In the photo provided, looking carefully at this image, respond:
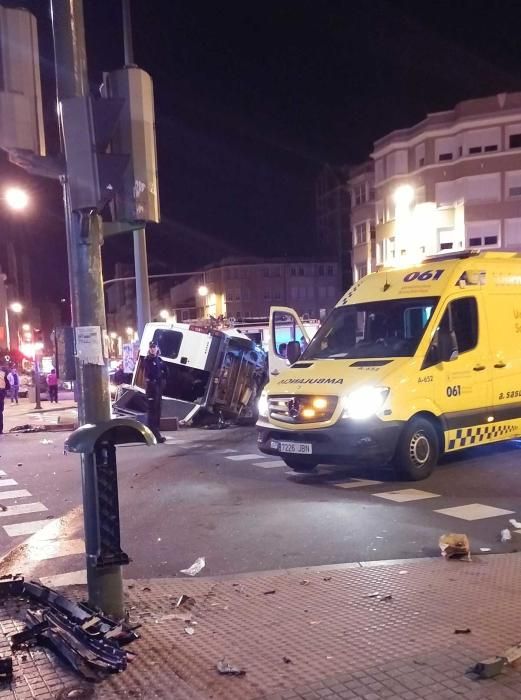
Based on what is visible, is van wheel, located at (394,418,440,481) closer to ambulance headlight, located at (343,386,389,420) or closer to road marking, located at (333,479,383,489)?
road marking, located at (333,479,383,489)

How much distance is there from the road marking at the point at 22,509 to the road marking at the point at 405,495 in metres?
4.00

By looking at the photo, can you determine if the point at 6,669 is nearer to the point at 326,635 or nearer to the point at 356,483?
the point at 326,635

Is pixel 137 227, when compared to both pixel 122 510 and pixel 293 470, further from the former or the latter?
pixel 293 470

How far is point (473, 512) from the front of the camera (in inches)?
278

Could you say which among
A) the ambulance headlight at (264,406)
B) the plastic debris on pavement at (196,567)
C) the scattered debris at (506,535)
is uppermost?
the ambulance headlight at (264,406)

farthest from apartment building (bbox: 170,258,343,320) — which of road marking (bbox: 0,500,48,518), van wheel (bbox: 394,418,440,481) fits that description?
road marking (bbox: 0,500,48,518)

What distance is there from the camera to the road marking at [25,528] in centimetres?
706

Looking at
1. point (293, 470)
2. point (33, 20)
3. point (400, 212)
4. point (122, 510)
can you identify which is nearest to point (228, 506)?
point (122, 510)

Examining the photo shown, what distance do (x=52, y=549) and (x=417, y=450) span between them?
15.0ft

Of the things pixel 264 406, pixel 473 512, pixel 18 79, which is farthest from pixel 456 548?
pixel 18 79

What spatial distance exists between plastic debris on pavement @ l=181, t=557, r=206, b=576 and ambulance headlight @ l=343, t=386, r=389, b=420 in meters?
3.04

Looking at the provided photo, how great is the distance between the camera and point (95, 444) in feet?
13.3

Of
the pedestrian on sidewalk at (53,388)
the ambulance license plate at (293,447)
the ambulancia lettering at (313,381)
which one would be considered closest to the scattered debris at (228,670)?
the ambulance license plate at (293,447)

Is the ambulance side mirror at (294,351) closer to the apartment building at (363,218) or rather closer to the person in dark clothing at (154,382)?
the person in dark clothing at (154,382)
